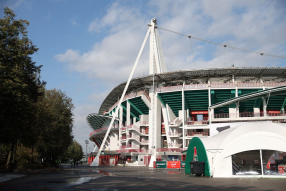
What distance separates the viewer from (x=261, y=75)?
5356 cm

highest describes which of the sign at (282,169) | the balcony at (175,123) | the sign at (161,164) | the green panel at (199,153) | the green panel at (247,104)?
the green panel at (247,104)

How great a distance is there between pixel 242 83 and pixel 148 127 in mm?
22262

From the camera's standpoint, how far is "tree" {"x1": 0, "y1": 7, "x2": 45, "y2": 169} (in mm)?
17328

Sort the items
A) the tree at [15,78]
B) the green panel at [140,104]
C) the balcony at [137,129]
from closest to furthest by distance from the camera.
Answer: the tree at [15,78]
the green panel at [140,104]
the balcony at [137,129]

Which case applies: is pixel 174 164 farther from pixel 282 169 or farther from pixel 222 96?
pixel 282 169

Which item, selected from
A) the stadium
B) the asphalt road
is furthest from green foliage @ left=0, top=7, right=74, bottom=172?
the stadium

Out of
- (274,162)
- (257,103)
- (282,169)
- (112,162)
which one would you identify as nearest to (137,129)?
(112,162)

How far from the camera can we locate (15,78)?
715 inches

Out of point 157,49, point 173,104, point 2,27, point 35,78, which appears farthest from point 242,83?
point 2,27

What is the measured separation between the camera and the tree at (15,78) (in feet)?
56.9

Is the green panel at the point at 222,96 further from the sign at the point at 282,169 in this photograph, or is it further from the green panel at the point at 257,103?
the sign at the point at 282,169

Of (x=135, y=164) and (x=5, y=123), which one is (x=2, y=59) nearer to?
(x=5, y=123)

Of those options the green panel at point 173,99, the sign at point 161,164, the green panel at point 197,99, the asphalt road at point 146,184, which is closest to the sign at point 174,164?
the sign at point 161,164

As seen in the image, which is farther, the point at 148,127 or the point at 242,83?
the point at 148,127
